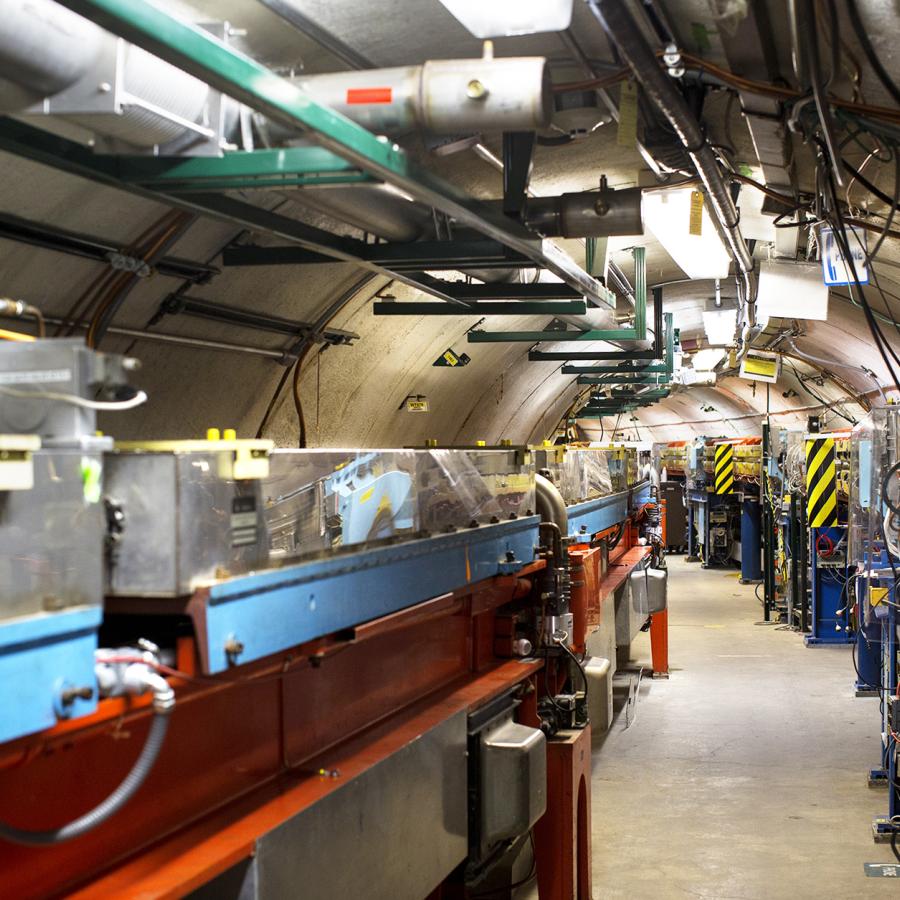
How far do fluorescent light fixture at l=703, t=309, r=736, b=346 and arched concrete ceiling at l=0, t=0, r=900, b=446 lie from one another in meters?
0.36

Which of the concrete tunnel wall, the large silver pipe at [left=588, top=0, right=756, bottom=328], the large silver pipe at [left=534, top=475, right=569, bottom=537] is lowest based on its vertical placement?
the large silver pipe at [left=534, top=475, right=569, bottom=537]

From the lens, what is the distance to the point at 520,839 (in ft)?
15.3

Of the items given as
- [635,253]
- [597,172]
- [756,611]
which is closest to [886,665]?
[597,172]

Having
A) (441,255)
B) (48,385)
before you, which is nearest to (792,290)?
(441,255)

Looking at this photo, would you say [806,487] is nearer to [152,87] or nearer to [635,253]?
[635,253]

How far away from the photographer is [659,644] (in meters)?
9.26

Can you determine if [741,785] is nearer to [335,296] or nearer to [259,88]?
[335,296]

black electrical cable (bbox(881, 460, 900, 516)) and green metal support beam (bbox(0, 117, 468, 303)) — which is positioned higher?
green metal support beam (bbox(0, 117, 468, 303))

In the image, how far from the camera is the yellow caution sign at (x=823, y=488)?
9664 mm

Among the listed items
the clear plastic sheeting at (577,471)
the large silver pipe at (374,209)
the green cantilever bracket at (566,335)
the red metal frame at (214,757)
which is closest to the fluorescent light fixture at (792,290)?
the green cantilever bracket at (566,335)

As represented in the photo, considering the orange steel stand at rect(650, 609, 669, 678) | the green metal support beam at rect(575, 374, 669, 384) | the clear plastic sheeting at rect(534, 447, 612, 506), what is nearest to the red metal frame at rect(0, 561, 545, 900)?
the clear plastic sheeting at rect(534, 447, 612, 506)

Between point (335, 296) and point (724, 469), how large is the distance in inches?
416

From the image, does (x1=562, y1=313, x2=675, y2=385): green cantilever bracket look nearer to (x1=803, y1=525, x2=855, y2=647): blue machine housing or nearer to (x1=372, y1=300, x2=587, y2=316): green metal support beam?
(x1=803, y1=525, x2=855, y2=647): blue machine housing

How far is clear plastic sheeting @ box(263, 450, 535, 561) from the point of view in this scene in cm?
267
